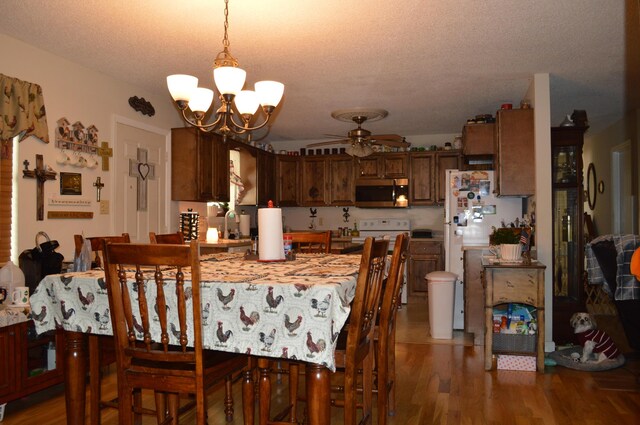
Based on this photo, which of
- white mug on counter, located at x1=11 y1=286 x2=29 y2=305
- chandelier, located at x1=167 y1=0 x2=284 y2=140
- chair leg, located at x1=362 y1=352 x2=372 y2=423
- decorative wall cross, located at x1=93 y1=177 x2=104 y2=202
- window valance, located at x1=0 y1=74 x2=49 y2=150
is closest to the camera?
chair leg, located at x1=362 y1=352 x2=372 y2=423

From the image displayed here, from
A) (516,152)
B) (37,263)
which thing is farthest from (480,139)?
(37,263)

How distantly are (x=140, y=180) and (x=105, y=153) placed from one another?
1.67ft

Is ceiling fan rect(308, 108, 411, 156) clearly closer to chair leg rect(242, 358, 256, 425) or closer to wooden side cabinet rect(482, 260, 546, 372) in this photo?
wooden side cabinet rect(482, 260, 546, 372)

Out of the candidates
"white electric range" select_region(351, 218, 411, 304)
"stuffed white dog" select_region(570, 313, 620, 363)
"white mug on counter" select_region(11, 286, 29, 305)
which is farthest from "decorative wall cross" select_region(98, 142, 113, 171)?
"stuffed white dog" select_region(570, 313, 620, 363)

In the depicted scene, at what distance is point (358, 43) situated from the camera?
370 centimetres

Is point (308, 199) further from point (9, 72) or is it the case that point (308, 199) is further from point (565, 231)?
point (9, 72)

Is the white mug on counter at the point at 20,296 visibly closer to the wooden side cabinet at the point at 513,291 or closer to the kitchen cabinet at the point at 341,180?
the wooden side cabinet at the point at 513,291

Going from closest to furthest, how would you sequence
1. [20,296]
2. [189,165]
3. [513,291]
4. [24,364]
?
[24,364] < [20,296] < [513,291] < [189,165]

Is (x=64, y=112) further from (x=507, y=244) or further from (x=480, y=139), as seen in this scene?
(x=480, y=139)

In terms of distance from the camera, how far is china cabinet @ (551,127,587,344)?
4754 mm

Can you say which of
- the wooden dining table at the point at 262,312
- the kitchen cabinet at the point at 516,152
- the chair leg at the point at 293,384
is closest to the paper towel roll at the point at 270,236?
the wooden dining table at the point at 262,312

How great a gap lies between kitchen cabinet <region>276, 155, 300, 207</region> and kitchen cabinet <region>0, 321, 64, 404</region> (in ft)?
15.3

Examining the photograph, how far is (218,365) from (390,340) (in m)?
1.21

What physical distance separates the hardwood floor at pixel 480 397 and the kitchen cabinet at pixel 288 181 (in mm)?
3907
